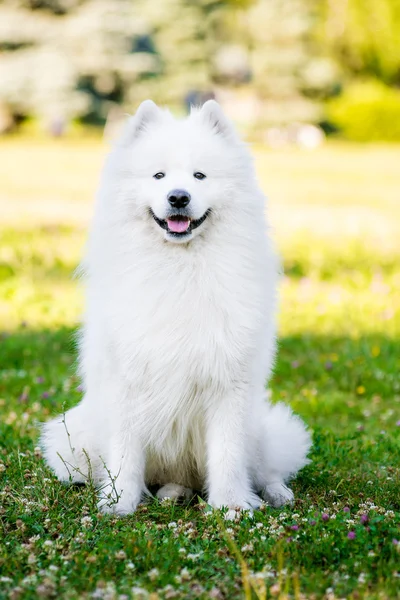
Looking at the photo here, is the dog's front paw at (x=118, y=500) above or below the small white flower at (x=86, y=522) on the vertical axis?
above

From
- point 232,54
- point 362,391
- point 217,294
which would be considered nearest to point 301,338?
point 362,391

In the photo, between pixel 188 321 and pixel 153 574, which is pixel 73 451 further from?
pixel 153 574

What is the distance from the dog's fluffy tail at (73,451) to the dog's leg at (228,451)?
59 cm

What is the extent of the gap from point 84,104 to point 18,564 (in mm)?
23703

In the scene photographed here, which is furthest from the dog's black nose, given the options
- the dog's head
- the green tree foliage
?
the green tree foliage

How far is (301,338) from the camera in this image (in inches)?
280

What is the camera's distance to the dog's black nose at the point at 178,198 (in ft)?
11.5

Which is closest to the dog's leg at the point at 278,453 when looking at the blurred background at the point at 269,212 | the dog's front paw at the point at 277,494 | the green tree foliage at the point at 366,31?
the dog's front paw at the point at 277,494

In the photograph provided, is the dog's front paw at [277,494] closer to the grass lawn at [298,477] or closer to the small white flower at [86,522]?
the grass lawn at [298,477]

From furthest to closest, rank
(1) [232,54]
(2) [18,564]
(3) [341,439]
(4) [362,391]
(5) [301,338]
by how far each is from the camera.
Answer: (1) [232,54] < (5) [301,338] < (4) [362,391] < (3) [341,439] < (2) [18,564]

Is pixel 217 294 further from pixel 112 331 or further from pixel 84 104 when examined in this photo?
pixel 84 104

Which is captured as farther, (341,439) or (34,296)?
(34,296)

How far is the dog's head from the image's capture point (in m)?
3.55

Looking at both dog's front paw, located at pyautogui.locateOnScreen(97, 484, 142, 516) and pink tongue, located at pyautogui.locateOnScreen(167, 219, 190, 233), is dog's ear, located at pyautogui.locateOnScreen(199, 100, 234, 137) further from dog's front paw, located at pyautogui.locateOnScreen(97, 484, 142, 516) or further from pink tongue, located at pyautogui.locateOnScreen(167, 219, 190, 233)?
dog's front paw, located at pyautogui.locateOnScreen(97, 484, 142, 516)
